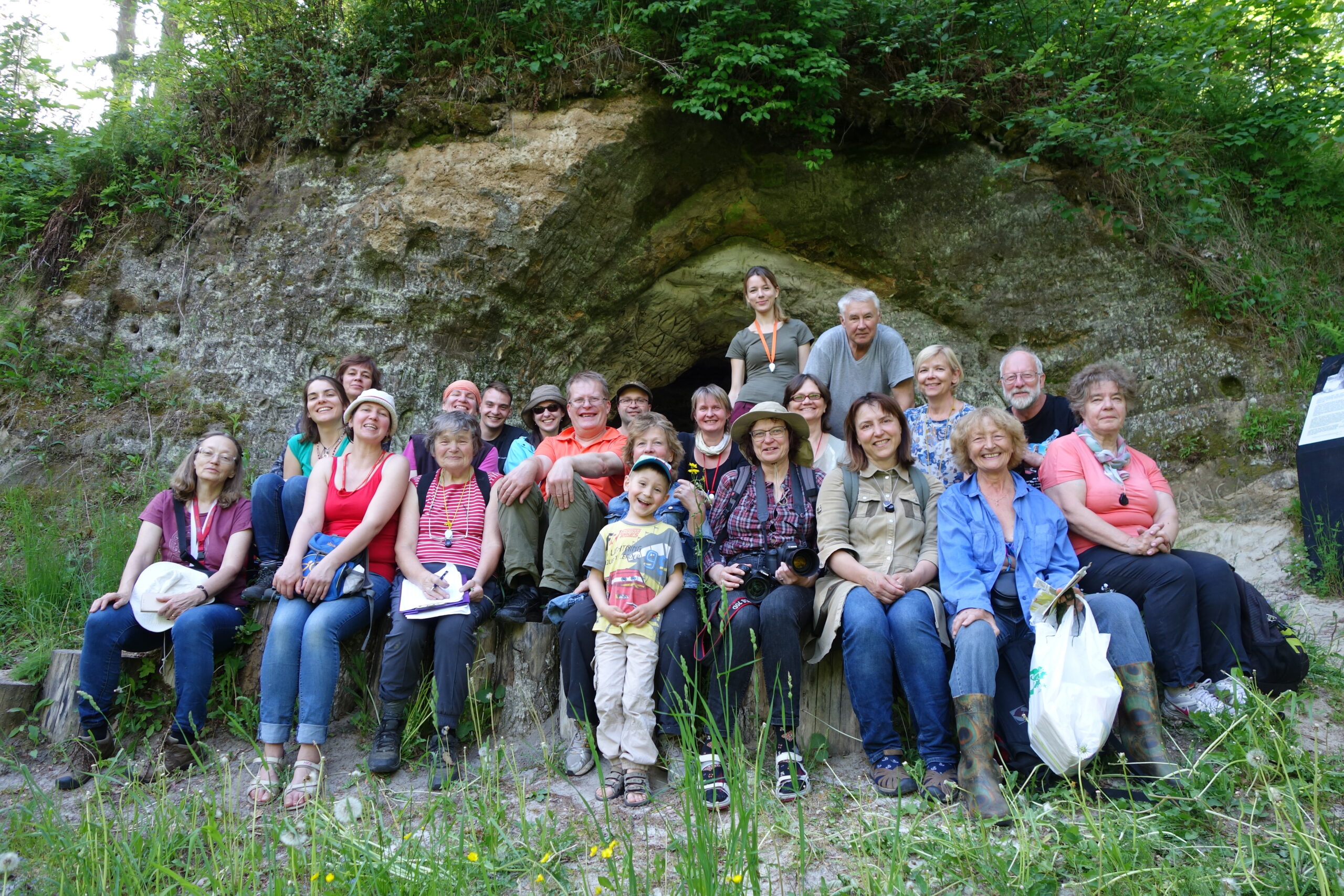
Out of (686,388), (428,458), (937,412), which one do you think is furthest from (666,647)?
(686,388)

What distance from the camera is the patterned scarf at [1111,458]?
3598 mm

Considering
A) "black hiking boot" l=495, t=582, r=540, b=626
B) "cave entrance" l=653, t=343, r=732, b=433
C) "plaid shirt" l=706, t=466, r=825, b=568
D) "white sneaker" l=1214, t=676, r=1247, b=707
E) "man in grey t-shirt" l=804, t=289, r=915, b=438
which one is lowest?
"white sneaker" l=1214, t=676, r=1247, b=707

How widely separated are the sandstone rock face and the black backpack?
3.04 meters

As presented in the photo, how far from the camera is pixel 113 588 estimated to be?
4.88m

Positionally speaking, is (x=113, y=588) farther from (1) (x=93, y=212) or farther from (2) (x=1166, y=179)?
(2) (x=1166, y=179)

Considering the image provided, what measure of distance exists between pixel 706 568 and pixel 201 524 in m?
2.69

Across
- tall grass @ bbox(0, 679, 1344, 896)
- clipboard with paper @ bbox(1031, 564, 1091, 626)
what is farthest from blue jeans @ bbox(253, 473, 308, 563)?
clipboard with paper @ bbox(1031, 564, 1091, 626)

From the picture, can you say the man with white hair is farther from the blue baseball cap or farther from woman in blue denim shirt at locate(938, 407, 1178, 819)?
the blue baseball cap

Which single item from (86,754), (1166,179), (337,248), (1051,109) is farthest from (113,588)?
(1166,179)

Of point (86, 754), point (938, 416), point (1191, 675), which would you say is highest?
point (938, 416)

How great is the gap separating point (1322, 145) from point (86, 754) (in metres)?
9.35

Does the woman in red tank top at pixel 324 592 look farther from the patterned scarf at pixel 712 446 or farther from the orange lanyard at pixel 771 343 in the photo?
the orange lanyard at pixel 771 343

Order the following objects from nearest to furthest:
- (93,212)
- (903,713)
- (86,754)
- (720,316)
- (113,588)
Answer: (903,713) < (86,754) < (113,588) < (93,212) < (720,316)

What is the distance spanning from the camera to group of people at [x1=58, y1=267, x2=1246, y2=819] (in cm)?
305
